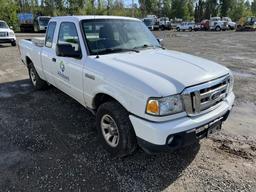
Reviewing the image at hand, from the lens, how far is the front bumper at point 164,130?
2857mm

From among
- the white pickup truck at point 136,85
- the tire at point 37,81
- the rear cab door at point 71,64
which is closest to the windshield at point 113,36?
the white pickup truck at point 136,85

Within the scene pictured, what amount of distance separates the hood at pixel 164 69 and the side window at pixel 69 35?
59cm

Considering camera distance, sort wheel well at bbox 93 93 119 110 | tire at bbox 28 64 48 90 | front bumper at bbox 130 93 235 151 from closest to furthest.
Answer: front bumper at bbox 130 93 235 151 → wheel well at bbox 93 93 119 110 → tire at bbox 28 64 48 90

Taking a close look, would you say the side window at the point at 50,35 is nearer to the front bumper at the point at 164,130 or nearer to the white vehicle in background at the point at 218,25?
the front bumper at the point at 164,130

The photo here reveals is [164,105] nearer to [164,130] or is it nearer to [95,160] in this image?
[164,130]

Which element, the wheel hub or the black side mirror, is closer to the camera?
the wheel hub

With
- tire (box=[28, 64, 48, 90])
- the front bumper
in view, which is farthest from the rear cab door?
tire (box=[28, 64, 48, 90])

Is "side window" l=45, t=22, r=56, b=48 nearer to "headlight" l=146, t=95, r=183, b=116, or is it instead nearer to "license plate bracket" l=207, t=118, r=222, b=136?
"headlight" l=146, t=95, r=183, b=116

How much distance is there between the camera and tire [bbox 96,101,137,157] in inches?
130

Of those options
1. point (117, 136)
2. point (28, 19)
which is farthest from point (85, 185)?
point (28, 19)

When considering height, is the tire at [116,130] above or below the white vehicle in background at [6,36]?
below

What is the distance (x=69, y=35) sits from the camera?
4539 mm

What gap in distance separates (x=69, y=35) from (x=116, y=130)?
2034 mm

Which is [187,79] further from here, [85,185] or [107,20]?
[107,20]
